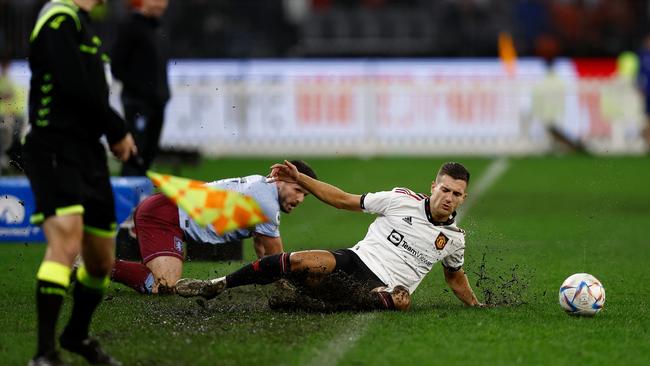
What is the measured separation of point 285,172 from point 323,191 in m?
0.30

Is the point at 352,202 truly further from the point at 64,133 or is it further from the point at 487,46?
the point at 487,46

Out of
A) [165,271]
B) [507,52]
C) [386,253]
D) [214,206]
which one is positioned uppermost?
[214,206]

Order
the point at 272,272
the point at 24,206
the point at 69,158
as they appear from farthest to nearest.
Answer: the point at 24,206 → the point at 272,272 → the point at 69,158

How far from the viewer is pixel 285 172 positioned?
847 cm

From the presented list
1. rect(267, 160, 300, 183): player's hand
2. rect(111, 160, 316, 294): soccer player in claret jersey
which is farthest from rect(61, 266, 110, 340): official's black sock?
rect(111, 160, 316, 294): soccer player in claret jersey

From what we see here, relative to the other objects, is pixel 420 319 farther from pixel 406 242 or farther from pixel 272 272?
pixel 272 272

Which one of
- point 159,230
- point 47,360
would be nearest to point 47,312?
point 47,360

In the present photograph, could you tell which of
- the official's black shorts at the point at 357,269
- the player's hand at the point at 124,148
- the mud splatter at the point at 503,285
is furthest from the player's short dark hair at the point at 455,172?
the player's hand at the point at 124,148

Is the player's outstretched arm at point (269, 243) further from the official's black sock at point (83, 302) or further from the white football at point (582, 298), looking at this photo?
the official's black sock at point (83, 302)

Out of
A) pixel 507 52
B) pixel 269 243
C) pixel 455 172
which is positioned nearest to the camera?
pixel 455 172

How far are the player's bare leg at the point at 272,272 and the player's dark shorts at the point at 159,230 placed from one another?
0.85 meters

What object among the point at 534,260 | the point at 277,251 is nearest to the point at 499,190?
the point at 534,260

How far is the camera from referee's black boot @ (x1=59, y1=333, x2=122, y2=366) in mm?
6434

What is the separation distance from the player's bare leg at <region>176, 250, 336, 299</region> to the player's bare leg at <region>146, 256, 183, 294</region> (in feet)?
2.22
